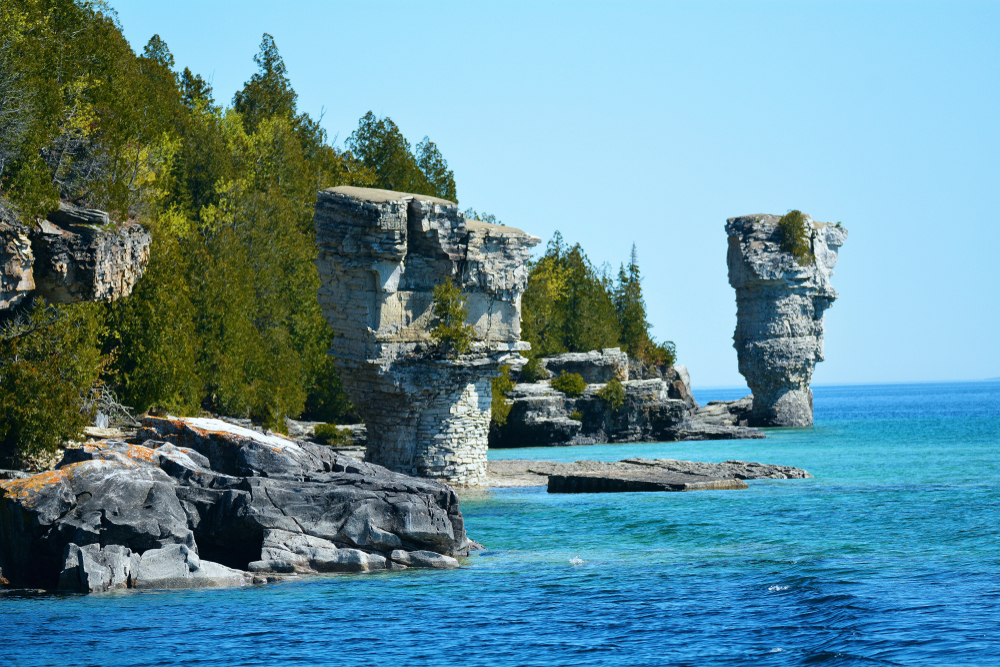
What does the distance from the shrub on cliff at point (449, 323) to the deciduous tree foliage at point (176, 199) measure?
10122mm

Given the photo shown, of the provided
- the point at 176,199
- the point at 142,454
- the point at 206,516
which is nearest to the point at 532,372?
the point at 176,199

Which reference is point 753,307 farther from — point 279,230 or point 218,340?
point 218,340

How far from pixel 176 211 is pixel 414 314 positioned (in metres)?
21.5

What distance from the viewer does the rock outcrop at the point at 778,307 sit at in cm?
8706

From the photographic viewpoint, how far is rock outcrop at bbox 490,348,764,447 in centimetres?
7188

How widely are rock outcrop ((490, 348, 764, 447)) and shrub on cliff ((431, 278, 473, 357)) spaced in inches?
1248

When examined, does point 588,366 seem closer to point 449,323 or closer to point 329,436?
point 329,436

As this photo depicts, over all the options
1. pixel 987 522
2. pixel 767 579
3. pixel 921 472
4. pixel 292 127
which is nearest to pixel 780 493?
pixel 987 522

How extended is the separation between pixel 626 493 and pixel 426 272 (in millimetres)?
11127

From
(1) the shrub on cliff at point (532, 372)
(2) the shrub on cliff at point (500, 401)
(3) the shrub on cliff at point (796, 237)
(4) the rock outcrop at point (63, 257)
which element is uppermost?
(3) the shrub on cliff at point (796, 237)

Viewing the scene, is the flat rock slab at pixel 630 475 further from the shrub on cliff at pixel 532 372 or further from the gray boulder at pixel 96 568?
the shrub on cliff at pixel 532 372

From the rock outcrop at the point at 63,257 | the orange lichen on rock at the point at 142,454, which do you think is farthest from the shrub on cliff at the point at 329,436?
the orange lichen on rock at the point at 142,454

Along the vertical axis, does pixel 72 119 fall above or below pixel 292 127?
below

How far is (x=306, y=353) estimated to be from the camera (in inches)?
2431
